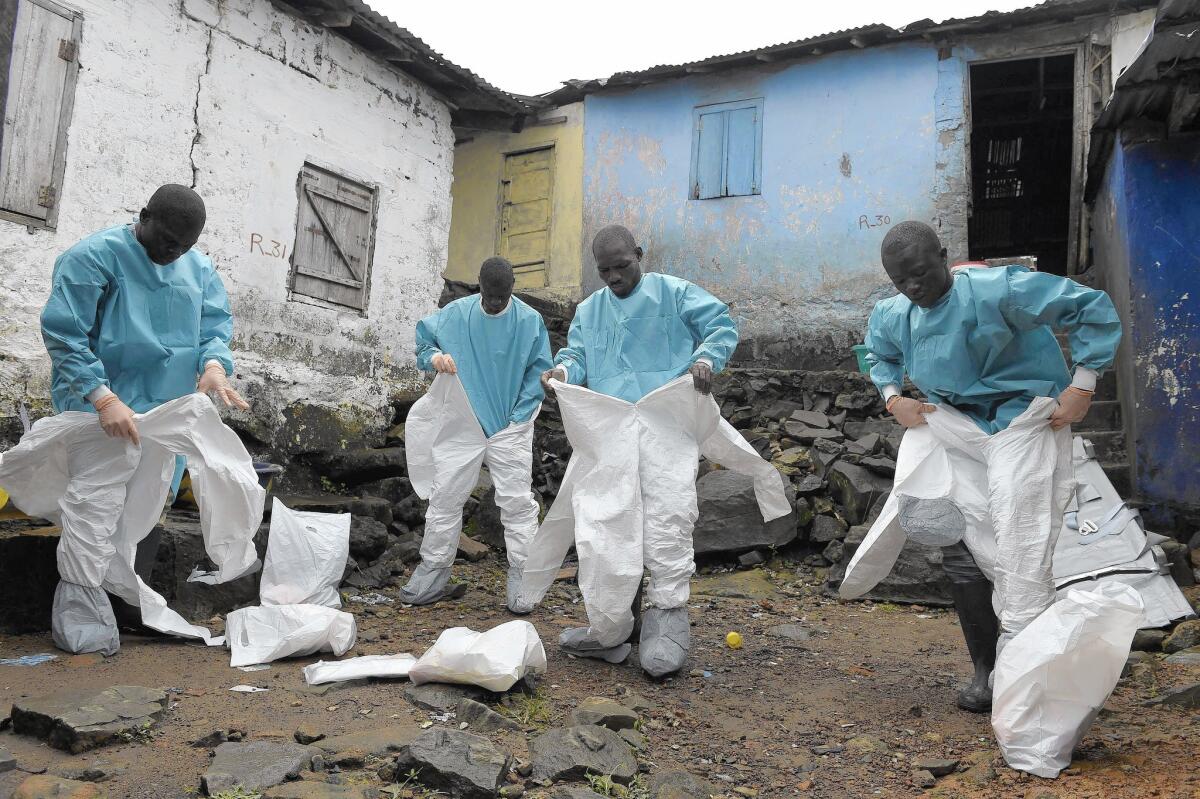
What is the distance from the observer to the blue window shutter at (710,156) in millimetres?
10211

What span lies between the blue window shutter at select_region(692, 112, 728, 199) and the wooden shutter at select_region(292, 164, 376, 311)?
13.0ft

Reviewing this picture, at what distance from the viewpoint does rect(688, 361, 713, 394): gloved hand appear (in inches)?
130

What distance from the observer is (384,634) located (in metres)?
3.94

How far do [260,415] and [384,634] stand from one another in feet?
11.6

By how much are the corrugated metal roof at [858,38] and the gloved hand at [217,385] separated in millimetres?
7909

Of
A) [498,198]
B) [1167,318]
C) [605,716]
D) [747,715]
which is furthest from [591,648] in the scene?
[498,198]

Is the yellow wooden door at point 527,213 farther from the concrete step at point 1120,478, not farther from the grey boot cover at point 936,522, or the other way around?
the grey boot cover at point 936,522

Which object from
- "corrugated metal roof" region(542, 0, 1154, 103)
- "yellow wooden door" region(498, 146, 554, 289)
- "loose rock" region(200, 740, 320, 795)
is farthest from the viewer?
"yellow wooden door" region(498, 146, 554, 289)

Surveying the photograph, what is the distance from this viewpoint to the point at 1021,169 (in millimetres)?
13977

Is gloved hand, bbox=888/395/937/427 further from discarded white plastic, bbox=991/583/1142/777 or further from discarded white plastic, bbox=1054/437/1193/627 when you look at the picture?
discarded white plastic, bbox=1054/437/1193/627

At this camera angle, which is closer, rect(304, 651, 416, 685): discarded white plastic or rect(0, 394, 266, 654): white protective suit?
rect(304, 651, 416, 685): discarded white plastic

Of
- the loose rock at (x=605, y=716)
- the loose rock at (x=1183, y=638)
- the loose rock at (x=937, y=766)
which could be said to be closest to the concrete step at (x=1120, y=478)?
the loose rock at (x=1183, y=638)

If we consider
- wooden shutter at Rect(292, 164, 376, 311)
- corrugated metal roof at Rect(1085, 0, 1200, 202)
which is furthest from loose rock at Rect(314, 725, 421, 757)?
wooden shutter at Rect(292, 164, 376, 311)

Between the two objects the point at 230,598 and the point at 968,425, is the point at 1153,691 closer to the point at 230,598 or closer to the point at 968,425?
the point at 968,425
